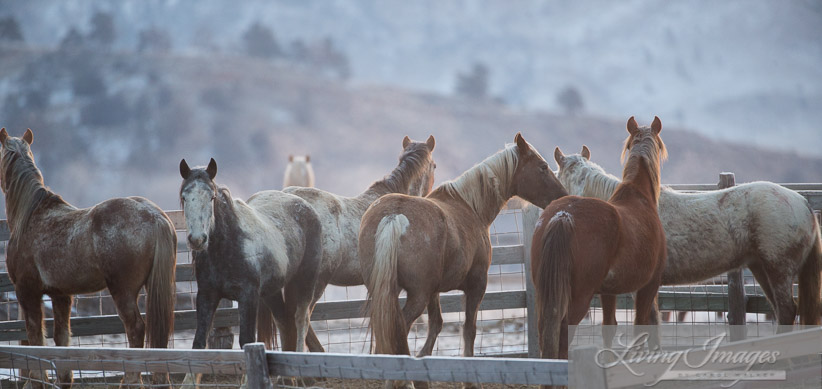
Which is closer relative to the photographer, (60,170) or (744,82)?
(60,170)

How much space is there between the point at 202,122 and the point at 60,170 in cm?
1246

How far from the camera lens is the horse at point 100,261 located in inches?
208

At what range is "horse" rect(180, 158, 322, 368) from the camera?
15.8 ft

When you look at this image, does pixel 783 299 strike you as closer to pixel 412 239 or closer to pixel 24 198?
pixel 412 239

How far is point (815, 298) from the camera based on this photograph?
19.7ft

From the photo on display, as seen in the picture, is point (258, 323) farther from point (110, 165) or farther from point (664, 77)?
point (664, 77)

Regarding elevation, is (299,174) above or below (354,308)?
above

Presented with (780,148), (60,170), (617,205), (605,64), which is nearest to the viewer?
(617,205)

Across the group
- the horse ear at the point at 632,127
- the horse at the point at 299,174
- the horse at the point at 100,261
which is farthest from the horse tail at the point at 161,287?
the horse at the point at 299,174

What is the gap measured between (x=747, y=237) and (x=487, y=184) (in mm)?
2241

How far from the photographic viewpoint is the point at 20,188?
5.90 meters

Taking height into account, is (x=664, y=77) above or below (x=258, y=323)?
above

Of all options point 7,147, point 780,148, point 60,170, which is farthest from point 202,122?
point 7,147

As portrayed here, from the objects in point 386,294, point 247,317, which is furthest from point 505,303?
point 247,317
